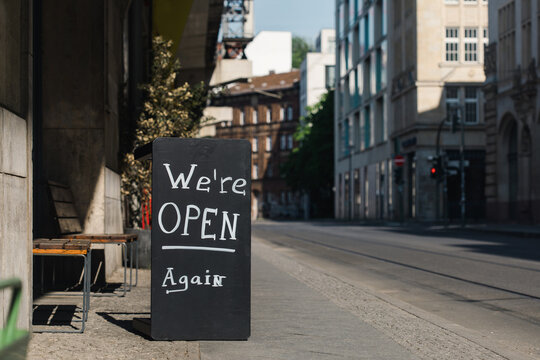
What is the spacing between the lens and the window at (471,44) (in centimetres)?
5980

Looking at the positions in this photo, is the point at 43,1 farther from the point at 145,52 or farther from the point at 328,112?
→ the point at 328,112

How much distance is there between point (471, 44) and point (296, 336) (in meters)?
56.0

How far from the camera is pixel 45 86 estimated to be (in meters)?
11.3

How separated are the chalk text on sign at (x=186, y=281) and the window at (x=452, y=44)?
55484 mm

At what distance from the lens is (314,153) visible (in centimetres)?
9206

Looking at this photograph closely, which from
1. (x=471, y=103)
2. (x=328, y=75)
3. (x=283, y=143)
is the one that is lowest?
(x=471, y=103)

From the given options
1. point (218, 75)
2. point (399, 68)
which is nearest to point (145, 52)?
point (218, 75)

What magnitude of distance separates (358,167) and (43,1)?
227ft

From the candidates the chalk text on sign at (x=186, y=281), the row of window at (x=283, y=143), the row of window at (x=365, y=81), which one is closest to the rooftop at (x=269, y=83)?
the row of window at (x=283, y=143)

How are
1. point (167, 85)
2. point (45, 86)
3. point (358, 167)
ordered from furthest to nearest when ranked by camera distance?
point (358, 167) → point (167, 85) → point (45, 86)

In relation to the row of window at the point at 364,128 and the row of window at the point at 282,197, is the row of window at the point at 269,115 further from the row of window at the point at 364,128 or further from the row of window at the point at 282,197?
the row of window at the point at 364,128

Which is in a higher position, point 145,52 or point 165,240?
point 145,52

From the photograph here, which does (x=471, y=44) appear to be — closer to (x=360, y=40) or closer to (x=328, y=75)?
(x=360, y=40)

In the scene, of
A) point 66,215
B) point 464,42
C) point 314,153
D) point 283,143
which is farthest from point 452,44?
point 66,215
